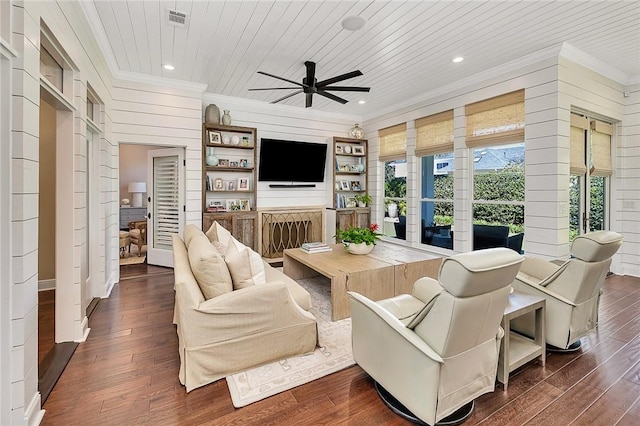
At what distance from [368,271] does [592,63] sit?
397 centimetres

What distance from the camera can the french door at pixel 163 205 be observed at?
5027 mm

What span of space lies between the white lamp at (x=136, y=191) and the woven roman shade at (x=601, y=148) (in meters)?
9.02

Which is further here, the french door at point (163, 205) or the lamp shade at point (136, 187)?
the lamp shade at point (136, 187)

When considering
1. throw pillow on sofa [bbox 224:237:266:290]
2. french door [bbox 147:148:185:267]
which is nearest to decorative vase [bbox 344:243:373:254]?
throw pillow on sofa [bbox 224:237:266:290]

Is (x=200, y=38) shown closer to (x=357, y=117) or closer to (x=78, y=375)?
(x=78, y=375)

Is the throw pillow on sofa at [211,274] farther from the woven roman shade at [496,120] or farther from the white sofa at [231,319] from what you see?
the woven roman shade at [496,120]

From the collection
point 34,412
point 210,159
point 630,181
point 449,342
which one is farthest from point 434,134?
point 34,412

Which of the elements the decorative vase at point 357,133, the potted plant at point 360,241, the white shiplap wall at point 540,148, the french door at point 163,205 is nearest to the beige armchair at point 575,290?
the white shiplap wall at point 540,148

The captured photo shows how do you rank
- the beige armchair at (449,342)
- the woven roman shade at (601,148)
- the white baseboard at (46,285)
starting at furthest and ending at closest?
the woven roman shade at (601,148), the white baseboard at (46,285), the beige armchair at (449,342)

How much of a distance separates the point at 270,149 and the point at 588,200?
513 cm

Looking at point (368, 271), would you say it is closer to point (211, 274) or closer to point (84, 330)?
point (211, 274)

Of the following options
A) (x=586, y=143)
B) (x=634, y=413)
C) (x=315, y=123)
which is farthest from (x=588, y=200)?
(x=315, y=123)

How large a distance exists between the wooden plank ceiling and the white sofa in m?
2.26

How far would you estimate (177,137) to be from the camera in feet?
15.4
